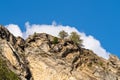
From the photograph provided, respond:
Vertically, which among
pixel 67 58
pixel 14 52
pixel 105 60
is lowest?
pixel 14 52

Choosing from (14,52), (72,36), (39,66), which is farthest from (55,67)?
(72,36)

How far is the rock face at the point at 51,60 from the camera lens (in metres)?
94.6

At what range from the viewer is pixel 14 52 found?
95000 millimetres

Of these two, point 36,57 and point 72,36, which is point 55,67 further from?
point 72,36

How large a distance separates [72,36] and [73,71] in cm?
3612

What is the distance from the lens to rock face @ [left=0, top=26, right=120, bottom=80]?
9455 centimetres

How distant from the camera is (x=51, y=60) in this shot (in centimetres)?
9994

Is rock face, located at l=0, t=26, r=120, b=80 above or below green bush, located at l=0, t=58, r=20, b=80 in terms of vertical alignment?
above

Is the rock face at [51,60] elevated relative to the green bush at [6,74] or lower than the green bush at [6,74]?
elevated

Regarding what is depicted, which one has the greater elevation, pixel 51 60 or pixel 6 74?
pixel 51 60

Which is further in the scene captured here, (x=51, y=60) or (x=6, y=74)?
(x=51, y=60)

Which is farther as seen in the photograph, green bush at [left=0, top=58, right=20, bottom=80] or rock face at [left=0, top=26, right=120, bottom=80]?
rock face at [left=0, top=26, right=120, bottom=80]

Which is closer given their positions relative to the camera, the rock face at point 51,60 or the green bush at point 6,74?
the green bush at point 6,74

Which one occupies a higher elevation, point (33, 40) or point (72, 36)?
point (72, 36)
